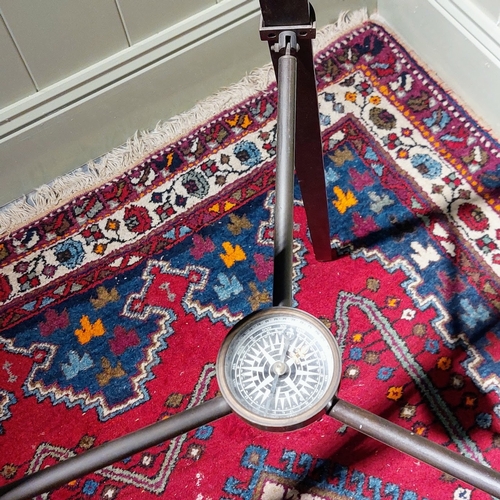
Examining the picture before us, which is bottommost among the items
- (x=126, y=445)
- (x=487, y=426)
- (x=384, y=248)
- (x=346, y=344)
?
(x=487, y=426)

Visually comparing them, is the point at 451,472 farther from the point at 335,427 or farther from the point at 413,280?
the point at 413,280

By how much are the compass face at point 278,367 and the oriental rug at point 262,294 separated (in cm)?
56

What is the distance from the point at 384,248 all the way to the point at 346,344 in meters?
0.25

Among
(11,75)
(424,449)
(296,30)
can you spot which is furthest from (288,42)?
(11,75)

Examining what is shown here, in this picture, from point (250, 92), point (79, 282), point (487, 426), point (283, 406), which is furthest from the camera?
point (250, 92)

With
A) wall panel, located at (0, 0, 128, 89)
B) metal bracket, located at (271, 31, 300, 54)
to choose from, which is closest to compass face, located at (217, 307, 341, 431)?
metal bracket, located at (271, 31, 300, 54)

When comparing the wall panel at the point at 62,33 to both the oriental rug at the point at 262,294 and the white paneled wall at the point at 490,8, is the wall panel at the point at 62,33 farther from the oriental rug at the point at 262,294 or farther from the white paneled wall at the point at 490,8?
the white paneled wall at the point at 490,8

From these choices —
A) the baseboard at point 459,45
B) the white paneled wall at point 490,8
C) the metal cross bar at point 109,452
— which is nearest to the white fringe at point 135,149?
the baseboard at point 459,45

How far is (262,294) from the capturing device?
147 centimetres

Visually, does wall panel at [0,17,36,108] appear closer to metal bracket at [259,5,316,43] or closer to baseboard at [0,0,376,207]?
baseboard at [0,0,376,207]

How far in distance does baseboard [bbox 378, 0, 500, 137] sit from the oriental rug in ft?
0.12

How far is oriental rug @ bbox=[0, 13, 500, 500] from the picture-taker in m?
1.30

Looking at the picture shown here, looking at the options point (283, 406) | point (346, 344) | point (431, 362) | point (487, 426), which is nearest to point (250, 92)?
point (346, 344)

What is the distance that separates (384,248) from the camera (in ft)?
4.86
